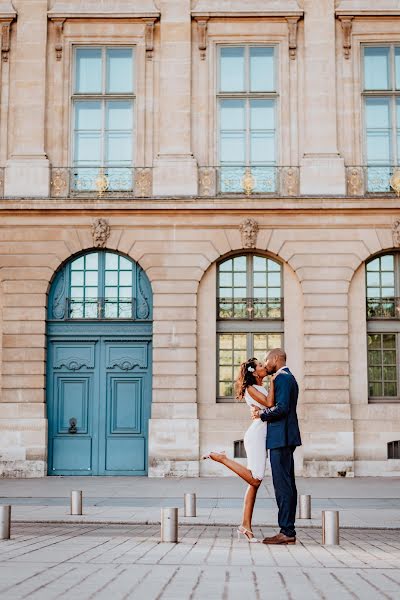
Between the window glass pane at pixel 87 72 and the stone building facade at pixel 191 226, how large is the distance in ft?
0.17

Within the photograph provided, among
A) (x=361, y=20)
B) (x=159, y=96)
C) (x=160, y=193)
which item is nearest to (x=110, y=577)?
(x=160, y=193)

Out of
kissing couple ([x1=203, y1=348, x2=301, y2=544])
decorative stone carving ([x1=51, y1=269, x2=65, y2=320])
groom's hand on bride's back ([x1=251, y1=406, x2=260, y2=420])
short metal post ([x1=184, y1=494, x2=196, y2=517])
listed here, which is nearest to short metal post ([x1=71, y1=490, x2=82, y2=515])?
short metal post ([x1=184, y1=494, x2=196, y2=517])

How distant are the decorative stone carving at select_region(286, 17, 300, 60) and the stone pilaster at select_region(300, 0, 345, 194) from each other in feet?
0.85

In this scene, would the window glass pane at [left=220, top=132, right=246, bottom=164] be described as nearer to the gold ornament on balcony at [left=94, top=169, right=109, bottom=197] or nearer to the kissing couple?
the gold ornament on balcony at [left=94, top=169, right=109, bottom=197]

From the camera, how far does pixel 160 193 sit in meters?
22.6

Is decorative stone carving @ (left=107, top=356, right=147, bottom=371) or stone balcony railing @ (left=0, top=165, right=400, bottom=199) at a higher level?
stone balcony railing @ (left=0, top=165, right=400, bottom=199)

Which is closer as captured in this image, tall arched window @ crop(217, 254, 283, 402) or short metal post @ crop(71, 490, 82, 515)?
short metal post @ crop(71, 490, 82, 515)

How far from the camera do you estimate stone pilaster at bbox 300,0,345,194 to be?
22609 millimetres

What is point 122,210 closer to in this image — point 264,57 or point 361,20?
point 264,57

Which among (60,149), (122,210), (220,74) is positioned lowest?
(122,210)

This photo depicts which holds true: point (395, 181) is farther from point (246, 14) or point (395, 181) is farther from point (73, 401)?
point (73, 401)

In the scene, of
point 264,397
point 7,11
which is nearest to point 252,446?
point 264,397

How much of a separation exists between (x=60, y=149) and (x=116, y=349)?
5192 mm

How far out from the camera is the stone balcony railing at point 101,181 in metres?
22.9
